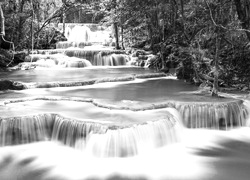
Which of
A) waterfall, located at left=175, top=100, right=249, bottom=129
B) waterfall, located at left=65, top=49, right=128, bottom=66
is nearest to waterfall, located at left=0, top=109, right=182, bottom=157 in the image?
waterfall, located at left=175, top=100, right=249, bottom=129

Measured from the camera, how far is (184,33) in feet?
41.6

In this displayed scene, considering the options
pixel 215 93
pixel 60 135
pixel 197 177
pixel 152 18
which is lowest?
pixel 197 177

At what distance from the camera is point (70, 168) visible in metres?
6.06

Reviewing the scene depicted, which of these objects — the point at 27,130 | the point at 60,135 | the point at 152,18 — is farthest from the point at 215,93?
the point at 152,18

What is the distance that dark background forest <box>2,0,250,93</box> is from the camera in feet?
33.2

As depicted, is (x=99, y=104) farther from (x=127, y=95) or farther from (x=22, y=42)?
(x=22, y=42)

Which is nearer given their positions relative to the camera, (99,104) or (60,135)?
(60,135)

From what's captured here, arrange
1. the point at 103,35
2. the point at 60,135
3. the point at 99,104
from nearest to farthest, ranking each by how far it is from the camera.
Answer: the point at 60,135 → the point at 99,104 → the point at 103,35

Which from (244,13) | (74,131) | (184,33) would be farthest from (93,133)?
(184,33)

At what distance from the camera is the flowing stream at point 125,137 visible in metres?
6.01

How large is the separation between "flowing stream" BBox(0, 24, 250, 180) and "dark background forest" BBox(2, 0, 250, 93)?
1.93 m

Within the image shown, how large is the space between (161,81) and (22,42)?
1178 cm

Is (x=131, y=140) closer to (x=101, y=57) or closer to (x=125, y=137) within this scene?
(x=125, y=137)

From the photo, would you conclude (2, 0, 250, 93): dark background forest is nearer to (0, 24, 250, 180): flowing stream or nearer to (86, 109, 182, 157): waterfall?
(0, 24, 250, 180): flowing stream
